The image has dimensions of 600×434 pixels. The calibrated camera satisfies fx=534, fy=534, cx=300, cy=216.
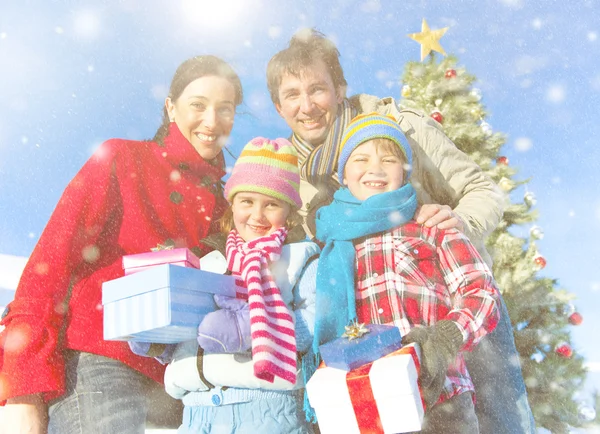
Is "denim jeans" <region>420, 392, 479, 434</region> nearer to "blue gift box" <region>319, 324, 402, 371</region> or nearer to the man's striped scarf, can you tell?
"blue gift box" <region>319, 324, 402, 371</region>

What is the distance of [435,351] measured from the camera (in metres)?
1.08

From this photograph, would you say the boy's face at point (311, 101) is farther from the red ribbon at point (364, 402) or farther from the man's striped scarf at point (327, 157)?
the red ribbon at point (364, 402)

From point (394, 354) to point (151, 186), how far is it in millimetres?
883

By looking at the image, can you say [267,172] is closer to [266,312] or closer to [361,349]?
[266,312]

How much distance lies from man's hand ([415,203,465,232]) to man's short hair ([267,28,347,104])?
68 cm

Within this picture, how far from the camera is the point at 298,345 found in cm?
129

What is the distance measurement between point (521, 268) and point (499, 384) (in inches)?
112

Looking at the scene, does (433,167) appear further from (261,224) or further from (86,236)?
(86,236)

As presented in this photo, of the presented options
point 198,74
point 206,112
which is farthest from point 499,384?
point 198,74

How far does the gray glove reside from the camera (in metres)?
1.07

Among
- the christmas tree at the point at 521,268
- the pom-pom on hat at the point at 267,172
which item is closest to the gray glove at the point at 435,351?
the pom-pom on hat at the point at 267,172

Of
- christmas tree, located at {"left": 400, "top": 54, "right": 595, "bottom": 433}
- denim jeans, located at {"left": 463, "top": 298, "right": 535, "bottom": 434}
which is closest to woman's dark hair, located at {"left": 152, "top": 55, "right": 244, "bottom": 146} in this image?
denim jeans, located at {"left": 463, "top": 298, "right": 535, "bottom": 434}

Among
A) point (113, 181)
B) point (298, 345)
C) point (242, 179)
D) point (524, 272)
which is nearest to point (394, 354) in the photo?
point (298, 345)

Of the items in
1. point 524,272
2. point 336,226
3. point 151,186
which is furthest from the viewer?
point 524,272
